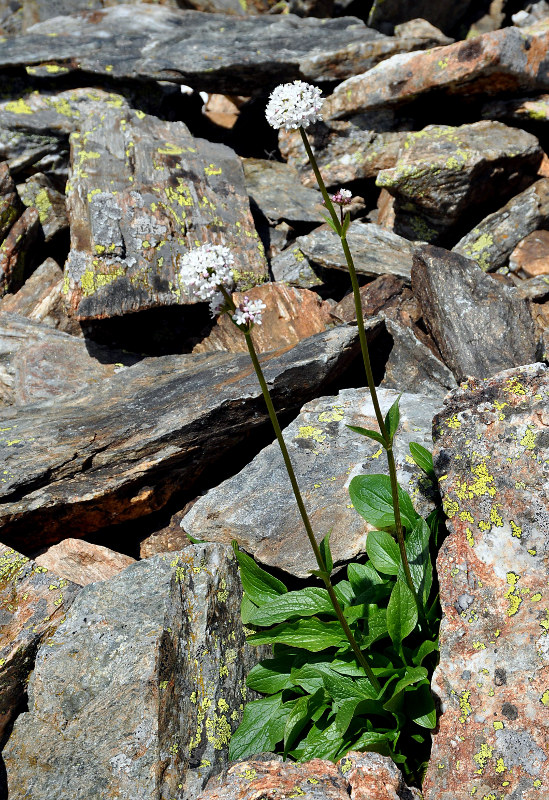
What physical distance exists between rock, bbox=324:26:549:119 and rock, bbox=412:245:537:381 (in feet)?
10.4

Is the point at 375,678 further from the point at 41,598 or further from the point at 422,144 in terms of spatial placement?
the point at 422,144

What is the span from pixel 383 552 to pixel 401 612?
0.59 m

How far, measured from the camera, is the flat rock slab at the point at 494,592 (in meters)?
3.56

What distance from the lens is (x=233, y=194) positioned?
29.1 feet

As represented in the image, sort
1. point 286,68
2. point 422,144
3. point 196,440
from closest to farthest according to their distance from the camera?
point 196,440 < point 422,144 < point 286,68

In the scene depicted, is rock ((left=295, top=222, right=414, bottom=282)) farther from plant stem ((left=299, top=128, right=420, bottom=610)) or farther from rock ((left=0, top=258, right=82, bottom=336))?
plant stem ((left=299, top=128, right=420, bottom=610))

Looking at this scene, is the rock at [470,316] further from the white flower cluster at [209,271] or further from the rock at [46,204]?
the rock at [46,204]

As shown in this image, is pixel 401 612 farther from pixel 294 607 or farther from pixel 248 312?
pixel 248 312

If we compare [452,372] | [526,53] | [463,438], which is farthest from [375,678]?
[526,53]

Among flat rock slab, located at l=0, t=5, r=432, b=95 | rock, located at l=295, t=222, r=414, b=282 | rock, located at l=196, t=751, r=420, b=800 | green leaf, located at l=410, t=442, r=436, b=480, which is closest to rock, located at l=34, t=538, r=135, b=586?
rock, located at l=196, t=751, r=420, b=800

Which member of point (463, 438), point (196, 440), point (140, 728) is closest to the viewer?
point (140, 728)

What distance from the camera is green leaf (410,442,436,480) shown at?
5.07 m

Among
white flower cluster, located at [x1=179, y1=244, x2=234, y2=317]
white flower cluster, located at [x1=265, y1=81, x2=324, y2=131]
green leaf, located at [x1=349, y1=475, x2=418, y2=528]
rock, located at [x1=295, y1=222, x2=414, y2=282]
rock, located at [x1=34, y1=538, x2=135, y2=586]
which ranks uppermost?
white flower cluster, located at [x1=265, y1=81, x2=324, y2=131]

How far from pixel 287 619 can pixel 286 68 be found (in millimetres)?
9229
